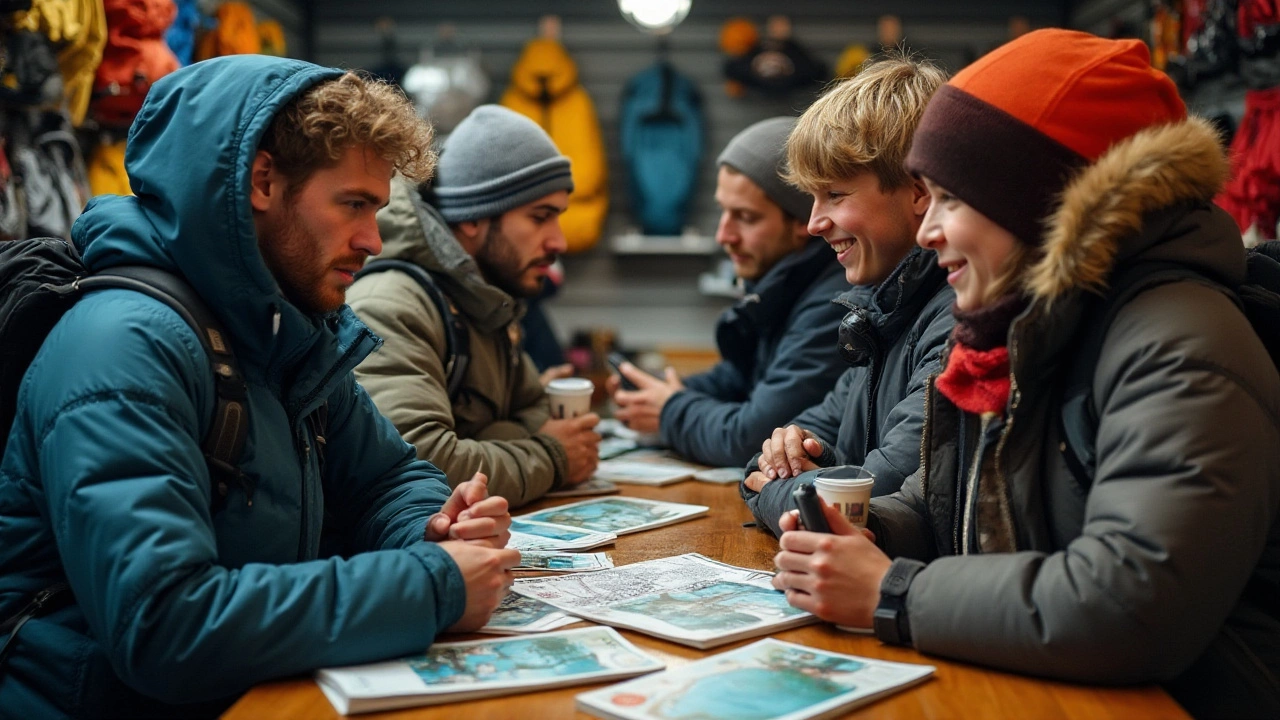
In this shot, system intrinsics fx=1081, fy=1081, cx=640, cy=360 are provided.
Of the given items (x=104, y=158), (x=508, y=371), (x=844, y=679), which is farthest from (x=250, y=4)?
(x=844, y=679)

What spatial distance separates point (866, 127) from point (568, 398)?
1033 millimetres

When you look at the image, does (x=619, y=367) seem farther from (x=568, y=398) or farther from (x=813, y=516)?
(x=813, y=516)

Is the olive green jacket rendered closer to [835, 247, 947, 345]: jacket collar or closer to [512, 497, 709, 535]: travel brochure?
[512, 497, 709, 535]: travel brochure

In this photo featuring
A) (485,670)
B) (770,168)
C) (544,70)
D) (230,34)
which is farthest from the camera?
(544,70)

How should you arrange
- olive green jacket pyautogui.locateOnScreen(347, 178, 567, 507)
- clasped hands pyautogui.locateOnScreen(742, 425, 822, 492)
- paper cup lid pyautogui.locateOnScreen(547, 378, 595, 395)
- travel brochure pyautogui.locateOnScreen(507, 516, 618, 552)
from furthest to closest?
1. paper cup lid pyautogui.locateOnScreen(547, 378, 595, 395)
2. olive green jacket pyautogui.locateOnScreen(347, 178, 567, 507)
3. clasped hands pyautogui.locateOnScreen(742, 425, 822, 492)
4. travel brochure pyautogui.locateOnScreen(507, 516, 618, 552)

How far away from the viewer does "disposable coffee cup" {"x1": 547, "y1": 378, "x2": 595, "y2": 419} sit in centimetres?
277

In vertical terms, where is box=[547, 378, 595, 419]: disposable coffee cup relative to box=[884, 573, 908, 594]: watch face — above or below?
below

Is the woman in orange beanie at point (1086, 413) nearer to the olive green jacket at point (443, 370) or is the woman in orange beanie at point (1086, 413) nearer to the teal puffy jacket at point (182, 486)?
the teal puffy jacket at point (182, 486)

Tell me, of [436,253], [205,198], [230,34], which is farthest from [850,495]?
[230,34]

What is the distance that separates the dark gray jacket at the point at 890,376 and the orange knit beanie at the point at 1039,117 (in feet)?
1.62

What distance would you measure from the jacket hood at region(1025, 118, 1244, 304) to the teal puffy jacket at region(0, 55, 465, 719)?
0.91m

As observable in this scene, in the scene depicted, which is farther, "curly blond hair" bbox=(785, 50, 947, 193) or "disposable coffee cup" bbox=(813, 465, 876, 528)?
"curly blond hair" bbox=(785, 50, 947, 193)

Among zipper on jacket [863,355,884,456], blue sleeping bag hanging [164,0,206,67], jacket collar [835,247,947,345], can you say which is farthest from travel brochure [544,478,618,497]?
blue sleeping bag hanging [164,0,206,67]

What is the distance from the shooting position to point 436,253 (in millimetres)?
2682
